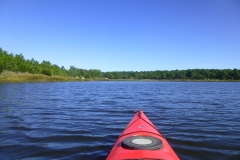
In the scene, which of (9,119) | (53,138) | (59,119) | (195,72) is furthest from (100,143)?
(195,72)

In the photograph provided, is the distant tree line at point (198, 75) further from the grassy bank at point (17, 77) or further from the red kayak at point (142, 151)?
the red kayak at point (142, 151)

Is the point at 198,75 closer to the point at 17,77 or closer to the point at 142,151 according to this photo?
the point at 17,77

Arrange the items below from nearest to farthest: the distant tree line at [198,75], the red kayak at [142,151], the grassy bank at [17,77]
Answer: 1. the red kayak at [142,151]
2. the grassy bank at [17,77]
3. the distant tree line at [198,75]

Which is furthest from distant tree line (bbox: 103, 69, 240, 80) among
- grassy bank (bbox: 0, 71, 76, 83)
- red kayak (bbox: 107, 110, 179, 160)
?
red kayak (bbox: 107, 110, 179, 160)

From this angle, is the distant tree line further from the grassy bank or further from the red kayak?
the red kayak

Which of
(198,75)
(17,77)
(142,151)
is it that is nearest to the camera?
A: (142,151)

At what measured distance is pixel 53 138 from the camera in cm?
723

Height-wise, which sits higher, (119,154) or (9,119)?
(119,154)

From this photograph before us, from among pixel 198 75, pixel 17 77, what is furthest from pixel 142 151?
pixel 198 75

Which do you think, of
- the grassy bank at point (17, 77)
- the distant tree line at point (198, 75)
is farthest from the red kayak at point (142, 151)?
the distant tree line at point (198, 75)

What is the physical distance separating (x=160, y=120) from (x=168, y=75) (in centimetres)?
17470

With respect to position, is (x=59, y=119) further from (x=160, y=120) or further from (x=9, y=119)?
(x=160, y=120)

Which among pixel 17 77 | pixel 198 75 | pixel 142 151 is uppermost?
pixel 198 75

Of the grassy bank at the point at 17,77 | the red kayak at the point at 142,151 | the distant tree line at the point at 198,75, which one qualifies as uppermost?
the distant tree line at the point at 198,75
